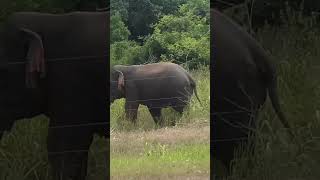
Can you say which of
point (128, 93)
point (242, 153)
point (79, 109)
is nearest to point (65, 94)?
point (79, 109)

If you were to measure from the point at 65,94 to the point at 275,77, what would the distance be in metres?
1.13

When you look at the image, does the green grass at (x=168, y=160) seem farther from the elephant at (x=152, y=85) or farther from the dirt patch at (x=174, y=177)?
the elephant at (x=152, y=85)

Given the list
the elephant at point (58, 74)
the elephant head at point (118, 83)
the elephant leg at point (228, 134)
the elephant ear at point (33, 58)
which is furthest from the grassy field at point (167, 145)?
the elephant ear at point (33, 58)

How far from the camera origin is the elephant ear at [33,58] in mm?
2607

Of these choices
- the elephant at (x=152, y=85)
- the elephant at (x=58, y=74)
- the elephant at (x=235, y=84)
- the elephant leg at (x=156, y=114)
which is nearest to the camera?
the elephant at (x=58, y=74)

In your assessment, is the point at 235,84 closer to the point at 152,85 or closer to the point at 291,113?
the point at 291,113

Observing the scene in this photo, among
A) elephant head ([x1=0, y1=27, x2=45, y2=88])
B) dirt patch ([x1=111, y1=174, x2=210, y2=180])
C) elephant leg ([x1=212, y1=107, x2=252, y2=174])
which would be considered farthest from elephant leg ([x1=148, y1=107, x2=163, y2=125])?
elephant head ([x1=0, y1=27, x2=45, y2=88])

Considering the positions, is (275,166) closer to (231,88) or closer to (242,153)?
(242,153)

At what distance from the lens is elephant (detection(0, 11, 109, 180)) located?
259cm

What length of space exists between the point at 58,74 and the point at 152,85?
998 millimetres

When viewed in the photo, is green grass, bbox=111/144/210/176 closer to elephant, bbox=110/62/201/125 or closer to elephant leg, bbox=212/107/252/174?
elephant, bbox=110/62/201/125

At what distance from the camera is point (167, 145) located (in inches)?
130

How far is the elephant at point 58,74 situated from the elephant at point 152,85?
0.64m

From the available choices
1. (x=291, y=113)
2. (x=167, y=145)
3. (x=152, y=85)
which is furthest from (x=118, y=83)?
(x=291, y=113)
